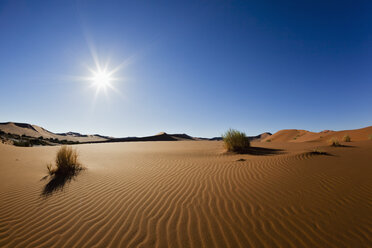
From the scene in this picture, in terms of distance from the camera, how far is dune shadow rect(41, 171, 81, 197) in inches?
159

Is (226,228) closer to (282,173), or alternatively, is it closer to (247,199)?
(247,199)

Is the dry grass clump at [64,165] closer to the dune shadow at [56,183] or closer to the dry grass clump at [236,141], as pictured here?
the dune shadow at [56,183]

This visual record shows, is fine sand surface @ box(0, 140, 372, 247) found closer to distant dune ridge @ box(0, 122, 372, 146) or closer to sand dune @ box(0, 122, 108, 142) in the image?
distant dune ridge @ box(0, 122, 372, 146)

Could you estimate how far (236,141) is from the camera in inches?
418

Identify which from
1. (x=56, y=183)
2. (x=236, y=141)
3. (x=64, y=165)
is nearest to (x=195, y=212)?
(x=56, y=183)

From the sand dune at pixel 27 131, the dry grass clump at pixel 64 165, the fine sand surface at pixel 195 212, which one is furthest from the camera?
the sand dune at pixel 27 131

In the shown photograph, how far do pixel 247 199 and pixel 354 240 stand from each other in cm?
154


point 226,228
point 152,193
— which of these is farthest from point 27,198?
point 226,228

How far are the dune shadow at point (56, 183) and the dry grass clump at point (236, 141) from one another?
860 cm

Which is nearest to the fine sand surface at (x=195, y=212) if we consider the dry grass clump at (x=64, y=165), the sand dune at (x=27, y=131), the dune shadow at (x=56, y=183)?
the dune shadow at (x=56, y=183)

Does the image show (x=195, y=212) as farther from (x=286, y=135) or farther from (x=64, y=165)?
(x=286, y=135)

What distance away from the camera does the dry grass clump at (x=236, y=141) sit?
34.7ft

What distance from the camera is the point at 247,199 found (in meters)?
3.29

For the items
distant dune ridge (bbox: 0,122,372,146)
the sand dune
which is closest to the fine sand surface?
distant dune ridge (bbox: 0,122,372,146)
